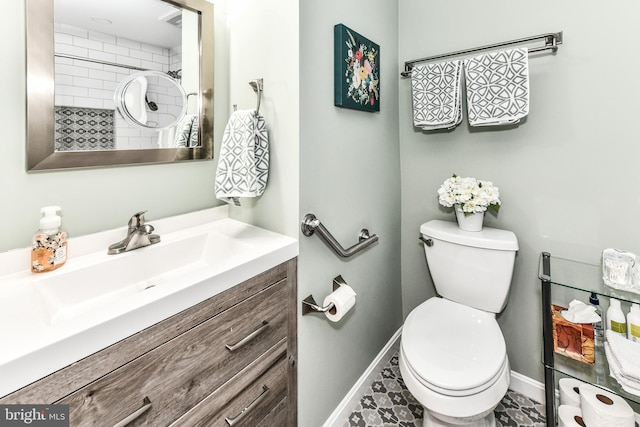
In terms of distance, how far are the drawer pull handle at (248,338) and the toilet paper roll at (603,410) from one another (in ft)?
4.13

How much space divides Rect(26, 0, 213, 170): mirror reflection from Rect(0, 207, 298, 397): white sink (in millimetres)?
286

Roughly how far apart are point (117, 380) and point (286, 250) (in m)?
0.57

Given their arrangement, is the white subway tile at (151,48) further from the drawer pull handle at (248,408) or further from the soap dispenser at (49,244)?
the drawer pull handle at (248,408)

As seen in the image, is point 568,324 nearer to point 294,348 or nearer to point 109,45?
point 294,348

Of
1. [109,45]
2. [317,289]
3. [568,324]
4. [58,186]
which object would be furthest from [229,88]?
[568,324]

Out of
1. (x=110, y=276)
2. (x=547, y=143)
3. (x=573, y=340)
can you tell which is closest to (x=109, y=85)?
(x=110, y=276)

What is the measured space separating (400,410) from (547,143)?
4.71 ft

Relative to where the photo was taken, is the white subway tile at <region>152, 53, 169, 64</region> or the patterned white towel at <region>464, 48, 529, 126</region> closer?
the white subway tile at <region>152, 53, 169, 64</region>

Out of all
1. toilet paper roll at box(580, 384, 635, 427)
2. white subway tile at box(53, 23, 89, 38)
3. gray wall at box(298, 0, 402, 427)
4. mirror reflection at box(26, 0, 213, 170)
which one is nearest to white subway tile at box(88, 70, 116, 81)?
mirror reflection at box(26, 0, 213, 170)

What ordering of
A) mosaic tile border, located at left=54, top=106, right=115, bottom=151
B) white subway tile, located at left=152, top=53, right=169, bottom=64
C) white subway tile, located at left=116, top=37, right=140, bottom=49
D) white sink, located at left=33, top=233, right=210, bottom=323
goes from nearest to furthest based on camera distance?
white sink, located at left=33, top=233, right=210, bottom=323
mosaic tile border, located at left=54, top=106, right=115, bottom=151
white subway tile, located at left=116, top=37, right=140, bottom=49
white subway tile, located at left=152, top=53, right=169, bottom=64

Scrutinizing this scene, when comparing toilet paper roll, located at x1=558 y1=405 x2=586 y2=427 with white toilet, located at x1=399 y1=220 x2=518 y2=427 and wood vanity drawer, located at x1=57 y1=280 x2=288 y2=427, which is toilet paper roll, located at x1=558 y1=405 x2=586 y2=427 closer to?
white toilet, located at x1=399 y1=220 x2=518 y2=427

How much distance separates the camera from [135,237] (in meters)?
1.04

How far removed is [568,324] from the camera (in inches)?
47.8

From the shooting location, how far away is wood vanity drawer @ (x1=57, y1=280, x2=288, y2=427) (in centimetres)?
64
